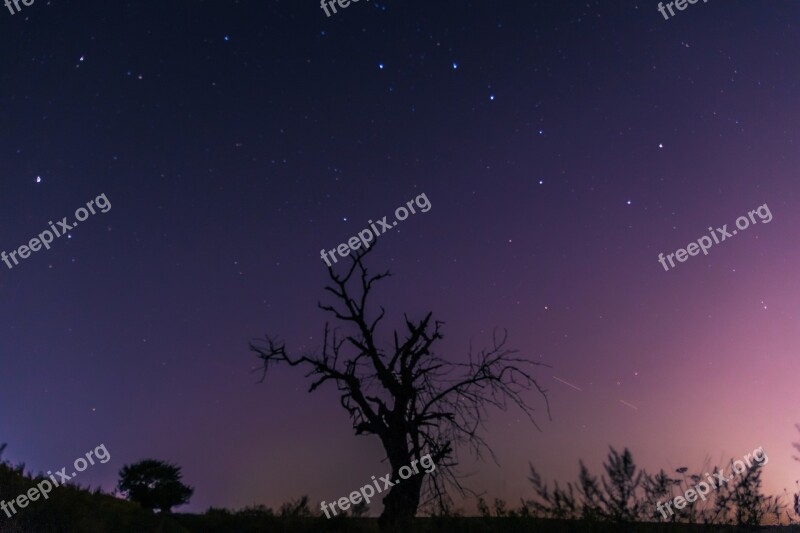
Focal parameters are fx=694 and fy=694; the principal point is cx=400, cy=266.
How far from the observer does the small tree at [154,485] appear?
28828mm

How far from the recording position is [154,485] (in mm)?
29281

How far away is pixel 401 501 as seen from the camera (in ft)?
50.8

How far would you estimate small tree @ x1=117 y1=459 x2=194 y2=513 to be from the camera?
28828 millimetres

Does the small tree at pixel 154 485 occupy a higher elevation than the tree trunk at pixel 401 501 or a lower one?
higher

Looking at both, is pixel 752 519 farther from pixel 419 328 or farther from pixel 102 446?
pixel 102 446

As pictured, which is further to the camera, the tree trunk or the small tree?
the small tree

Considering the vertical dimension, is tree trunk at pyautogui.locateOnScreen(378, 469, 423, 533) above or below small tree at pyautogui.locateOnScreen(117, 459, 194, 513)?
below

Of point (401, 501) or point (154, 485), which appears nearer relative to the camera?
point (401, 501)

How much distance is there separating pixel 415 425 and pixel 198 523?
Answer: 211 inches

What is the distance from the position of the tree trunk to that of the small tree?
54.8 feet

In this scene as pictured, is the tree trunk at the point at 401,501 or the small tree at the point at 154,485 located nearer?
the tree trunk at the point at 401,501

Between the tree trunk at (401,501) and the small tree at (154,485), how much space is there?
1670 cm

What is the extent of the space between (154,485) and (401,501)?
58.2 feet

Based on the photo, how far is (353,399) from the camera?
16672mm
